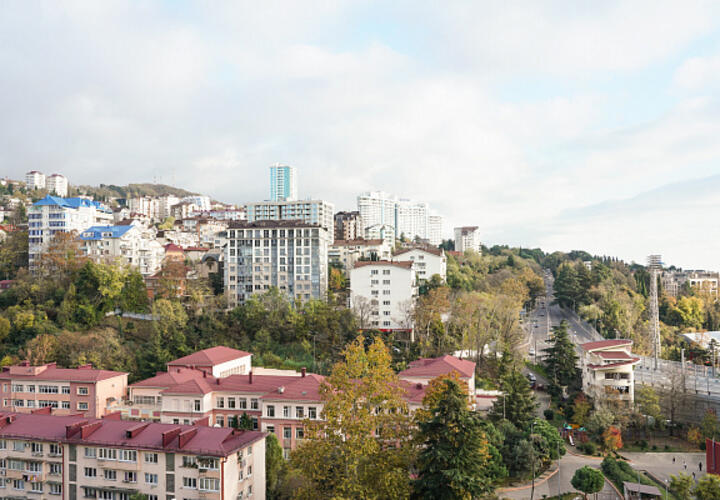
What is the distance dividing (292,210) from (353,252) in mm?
20188

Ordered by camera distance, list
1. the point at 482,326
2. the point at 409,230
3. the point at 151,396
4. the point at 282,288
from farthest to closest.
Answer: the point at 409,230 → the point at 282,288 → the point at 482,326 → the point at 151,396

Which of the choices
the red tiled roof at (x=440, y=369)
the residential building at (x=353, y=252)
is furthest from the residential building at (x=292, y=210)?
the red tiled roof at (x=440, y=369)

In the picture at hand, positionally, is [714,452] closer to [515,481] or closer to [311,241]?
[515,481]

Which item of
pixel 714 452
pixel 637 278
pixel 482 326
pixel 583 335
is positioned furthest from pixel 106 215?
pixel 637 278

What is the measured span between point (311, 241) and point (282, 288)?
5550mm

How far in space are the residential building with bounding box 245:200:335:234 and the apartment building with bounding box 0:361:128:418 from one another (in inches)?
2036

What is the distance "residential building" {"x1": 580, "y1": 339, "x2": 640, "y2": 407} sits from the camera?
31269mm

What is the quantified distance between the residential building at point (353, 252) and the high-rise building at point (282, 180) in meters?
58.0

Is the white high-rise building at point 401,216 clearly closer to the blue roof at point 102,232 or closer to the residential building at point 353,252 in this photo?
the residential building at point 353,252

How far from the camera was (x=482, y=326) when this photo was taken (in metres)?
40.8

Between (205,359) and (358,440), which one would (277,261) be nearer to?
(205,359)

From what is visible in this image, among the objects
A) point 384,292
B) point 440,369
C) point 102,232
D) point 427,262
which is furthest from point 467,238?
point 440,369

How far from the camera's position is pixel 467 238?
9950cm

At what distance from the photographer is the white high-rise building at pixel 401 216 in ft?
374
